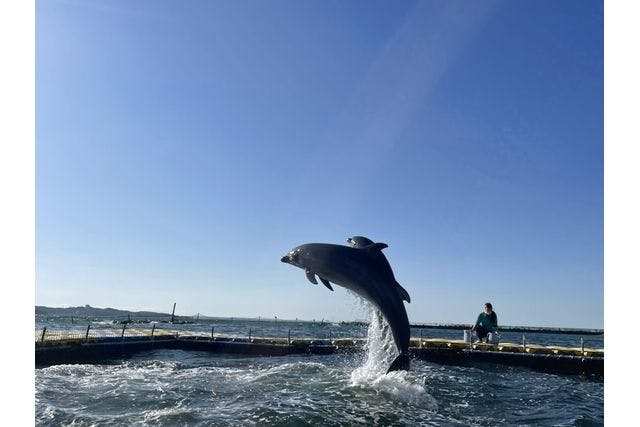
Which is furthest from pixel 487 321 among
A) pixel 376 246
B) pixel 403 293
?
pixel 376 246

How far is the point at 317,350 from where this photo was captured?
92.2 feet

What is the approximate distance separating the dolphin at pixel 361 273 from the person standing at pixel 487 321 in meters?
10.7

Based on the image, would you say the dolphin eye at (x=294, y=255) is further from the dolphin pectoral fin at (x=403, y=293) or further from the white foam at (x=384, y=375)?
the white foam at (x=384, y=375)

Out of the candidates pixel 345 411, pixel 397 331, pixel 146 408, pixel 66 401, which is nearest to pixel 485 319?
pixel 397 331

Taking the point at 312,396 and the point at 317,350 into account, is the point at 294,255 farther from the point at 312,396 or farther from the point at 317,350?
the point at 317,350

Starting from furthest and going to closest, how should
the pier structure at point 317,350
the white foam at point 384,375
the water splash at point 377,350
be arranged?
1. the pier structure at point 317,350
2. the water splash at point 377,350
3. the white foam at point 384,375

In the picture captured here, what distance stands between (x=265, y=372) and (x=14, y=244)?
654 inches

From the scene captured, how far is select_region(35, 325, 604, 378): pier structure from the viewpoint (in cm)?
2328

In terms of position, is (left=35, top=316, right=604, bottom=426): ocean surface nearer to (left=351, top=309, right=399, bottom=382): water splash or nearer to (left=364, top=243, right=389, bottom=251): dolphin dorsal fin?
(left=351, top=309, right=399, bottom=382): water splash

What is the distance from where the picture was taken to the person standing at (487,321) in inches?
920

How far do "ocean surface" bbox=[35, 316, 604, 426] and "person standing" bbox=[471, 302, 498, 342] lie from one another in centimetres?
355

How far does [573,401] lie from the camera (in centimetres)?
1484

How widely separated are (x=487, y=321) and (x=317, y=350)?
1047 centimetres

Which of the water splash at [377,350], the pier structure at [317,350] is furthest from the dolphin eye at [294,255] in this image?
the pier structure at [317,350]
